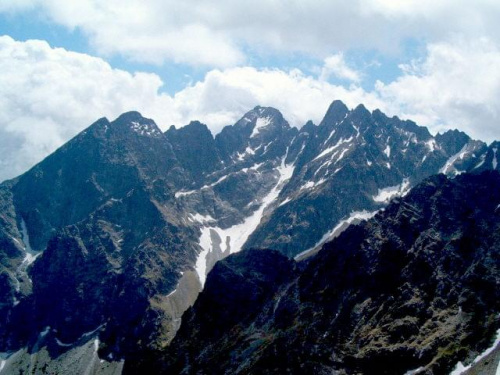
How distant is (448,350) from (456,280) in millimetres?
43532

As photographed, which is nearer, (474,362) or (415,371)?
(474,362)

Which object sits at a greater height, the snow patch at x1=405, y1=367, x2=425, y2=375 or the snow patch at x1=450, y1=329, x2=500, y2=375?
the snow patch at x1=405, y1=367, x2=425, y2=375

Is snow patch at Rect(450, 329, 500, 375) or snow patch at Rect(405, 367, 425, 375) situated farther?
snow patch at Rect(405, 367, 425, 375)

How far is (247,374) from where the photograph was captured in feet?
571

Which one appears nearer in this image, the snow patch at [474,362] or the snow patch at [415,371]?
the snow patch at [474,362]

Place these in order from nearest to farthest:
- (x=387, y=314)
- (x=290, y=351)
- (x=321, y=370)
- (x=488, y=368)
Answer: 1. (x=488, y=368)
2. (x=321, y=370)
3. (x=290, y=351)
4. (x=387, y=314)

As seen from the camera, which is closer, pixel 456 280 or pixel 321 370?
pixel 321 370

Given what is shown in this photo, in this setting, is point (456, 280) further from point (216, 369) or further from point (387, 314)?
point (216, 369)

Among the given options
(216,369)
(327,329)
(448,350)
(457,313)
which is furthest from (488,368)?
(216,369)

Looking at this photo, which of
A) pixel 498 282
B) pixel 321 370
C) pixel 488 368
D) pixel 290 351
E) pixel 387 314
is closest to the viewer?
pixel 488 368

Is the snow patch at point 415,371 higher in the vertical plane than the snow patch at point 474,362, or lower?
higher

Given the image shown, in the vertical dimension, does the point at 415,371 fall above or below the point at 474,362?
above

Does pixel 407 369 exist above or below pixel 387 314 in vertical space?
below

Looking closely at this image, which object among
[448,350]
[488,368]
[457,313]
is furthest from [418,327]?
[488,368]
